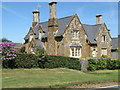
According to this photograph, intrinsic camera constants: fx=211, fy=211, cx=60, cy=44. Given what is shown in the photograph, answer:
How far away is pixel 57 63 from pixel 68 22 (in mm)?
11206

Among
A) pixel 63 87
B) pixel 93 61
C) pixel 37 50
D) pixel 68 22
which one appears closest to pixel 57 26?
pixel 68 22

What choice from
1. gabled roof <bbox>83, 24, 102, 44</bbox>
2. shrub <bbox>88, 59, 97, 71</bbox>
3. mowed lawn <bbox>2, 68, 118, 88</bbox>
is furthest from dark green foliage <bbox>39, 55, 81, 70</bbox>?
gabled roof <bbox>83, 24, 102, 44</bbox>

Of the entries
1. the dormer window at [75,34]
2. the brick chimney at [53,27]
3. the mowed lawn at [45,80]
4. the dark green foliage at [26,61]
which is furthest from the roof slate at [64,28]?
the mowed lawn at [45,80]

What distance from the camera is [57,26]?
34469 millimetres

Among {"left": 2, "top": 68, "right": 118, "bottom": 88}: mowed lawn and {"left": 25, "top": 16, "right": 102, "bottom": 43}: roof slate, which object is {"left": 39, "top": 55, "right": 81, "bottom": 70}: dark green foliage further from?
{"left": 25, "top": 16, "right": 102, "bottom": 43}: roof slate

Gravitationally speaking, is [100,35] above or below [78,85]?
above

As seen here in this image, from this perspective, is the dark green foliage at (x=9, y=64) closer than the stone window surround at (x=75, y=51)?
Yes

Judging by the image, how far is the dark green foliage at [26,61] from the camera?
21578 millimetres

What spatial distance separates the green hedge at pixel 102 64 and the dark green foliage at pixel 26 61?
269 inches

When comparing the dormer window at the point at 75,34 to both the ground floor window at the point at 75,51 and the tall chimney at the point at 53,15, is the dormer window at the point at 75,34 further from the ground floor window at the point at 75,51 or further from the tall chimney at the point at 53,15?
the tall chimney at the point at 53,15

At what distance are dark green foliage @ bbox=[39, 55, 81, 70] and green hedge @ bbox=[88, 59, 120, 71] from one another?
1.46 metres

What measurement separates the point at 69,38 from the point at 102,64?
886 cm

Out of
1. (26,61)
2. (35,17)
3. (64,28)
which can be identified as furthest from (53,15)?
(26,61)

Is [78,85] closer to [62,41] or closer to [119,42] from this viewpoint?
[62,41]
